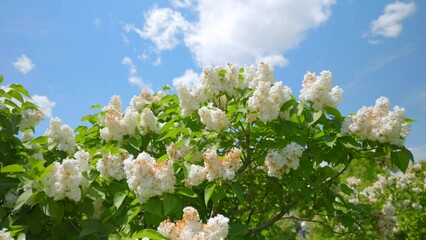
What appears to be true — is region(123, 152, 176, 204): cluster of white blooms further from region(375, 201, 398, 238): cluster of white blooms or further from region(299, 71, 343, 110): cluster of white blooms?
region(375, 201, 398, 238): cluster of white blooms

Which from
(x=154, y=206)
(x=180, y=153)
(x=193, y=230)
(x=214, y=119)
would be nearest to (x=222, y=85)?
(x=214, y=119)

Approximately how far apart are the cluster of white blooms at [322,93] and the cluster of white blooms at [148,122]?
1253 mm

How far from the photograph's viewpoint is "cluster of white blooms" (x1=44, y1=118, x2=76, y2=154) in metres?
3.45

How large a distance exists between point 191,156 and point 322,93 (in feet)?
3.77

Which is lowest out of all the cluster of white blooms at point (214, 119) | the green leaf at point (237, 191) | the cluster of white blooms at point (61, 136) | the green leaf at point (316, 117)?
the green leaf at point (237, 191)

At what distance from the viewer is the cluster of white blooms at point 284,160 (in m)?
3.02

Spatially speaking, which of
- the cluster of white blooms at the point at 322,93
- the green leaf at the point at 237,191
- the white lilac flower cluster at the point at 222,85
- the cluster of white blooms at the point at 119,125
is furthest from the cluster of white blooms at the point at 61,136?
the cluster of white blooms at the point at 322,93

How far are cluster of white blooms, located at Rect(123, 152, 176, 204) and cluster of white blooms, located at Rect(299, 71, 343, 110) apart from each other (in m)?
1.35

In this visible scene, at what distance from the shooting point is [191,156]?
322 centimetres

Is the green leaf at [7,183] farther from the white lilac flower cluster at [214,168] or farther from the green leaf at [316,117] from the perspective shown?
the green leaf at [316,117]

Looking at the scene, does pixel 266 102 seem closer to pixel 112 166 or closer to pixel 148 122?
pixel 148 122

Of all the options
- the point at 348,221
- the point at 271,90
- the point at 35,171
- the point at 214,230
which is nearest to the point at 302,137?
the point at 271,90

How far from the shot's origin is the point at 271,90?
124 inches

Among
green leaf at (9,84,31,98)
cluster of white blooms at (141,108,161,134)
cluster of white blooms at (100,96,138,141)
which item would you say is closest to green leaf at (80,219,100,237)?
cluster of white blooms at (100,96,138,141)
